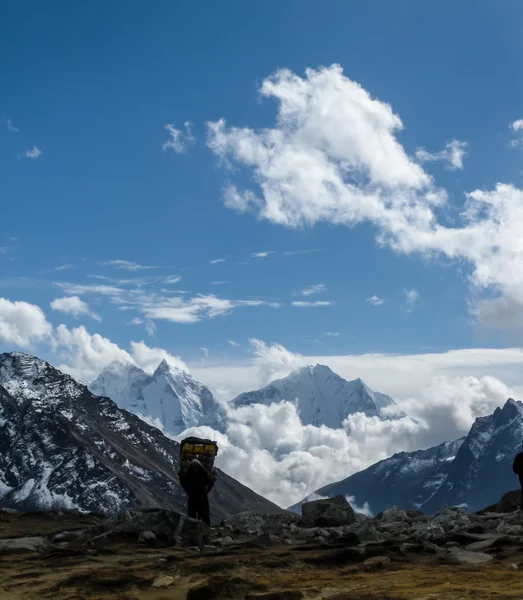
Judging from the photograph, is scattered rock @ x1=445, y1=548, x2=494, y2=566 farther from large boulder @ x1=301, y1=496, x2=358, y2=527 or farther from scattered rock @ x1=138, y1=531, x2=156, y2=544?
large boulder @ x1=301, y1=496, x2=358, y2=527

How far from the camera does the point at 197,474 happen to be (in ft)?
102

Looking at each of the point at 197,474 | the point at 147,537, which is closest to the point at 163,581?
the point at 147,537

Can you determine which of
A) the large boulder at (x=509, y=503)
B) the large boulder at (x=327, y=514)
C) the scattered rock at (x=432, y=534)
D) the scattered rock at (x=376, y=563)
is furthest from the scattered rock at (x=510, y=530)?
the large boulder at (x=509, y=503)

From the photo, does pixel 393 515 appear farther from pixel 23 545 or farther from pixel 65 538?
pixel 23 545

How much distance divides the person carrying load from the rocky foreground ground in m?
1.59

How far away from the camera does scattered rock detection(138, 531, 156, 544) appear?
2425 centimetres

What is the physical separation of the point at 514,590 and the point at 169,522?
15.4m

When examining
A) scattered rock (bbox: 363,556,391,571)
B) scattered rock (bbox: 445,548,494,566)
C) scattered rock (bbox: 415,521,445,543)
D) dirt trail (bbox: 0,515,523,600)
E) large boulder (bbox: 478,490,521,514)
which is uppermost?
dirt trail (bbox: 0,515,523,600)

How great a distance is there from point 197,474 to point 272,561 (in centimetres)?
1266

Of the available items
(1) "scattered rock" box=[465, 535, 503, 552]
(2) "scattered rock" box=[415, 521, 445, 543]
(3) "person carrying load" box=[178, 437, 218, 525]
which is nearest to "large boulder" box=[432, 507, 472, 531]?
(2) "scattered rock" box=[415, 521, 445, 543]

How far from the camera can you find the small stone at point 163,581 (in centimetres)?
1524

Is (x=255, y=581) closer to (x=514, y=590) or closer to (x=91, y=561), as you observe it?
(x=514, y=590)

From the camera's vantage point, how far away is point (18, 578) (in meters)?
16.7

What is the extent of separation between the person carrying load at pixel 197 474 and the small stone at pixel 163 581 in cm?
1504
